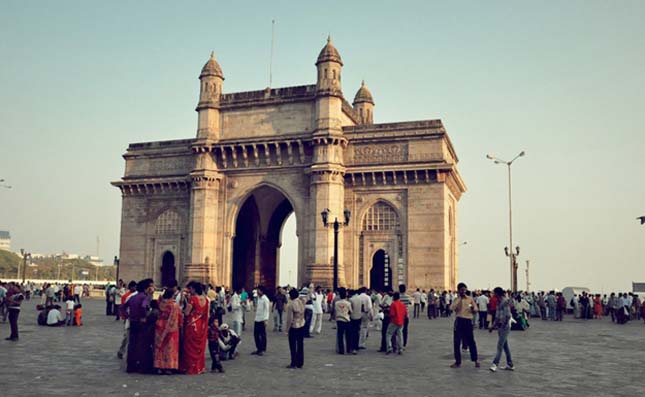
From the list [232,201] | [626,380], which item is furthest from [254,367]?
[232,201]

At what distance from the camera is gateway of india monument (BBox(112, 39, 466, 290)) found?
37469 mm

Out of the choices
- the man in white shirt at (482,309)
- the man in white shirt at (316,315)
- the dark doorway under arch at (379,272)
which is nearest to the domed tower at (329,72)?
the dark doorway under arch at (379,272)

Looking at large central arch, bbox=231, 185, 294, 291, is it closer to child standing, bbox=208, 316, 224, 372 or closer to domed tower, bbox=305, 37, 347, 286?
domed tower, bbox=305, 37, 347, 286

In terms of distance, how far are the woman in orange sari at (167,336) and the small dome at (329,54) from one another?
2939 centimetres

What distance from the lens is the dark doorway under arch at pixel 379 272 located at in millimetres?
38906

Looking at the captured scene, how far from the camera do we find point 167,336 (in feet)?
A: 37.7

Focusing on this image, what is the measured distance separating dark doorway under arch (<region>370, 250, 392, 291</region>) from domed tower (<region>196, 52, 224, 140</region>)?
43.1ft

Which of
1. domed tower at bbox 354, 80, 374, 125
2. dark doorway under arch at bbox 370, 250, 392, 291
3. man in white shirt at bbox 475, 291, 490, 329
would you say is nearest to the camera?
man in white shirt at bbox 475, 291, 490, 329

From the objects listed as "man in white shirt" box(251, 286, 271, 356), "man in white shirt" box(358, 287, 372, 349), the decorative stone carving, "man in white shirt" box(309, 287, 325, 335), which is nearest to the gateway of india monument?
the decorative stone carving

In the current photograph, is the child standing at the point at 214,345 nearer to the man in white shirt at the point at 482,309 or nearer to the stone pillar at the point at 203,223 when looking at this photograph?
the man in white shirt at the point at 482,309

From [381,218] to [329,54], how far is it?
1064 cm

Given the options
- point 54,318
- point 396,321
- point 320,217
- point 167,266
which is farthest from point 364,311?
point 167,266

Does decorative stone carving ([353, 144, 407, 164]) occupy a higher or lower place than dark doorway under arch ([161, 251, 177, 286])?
higher

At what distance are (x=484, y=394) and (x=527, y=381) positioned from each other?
184 cm
